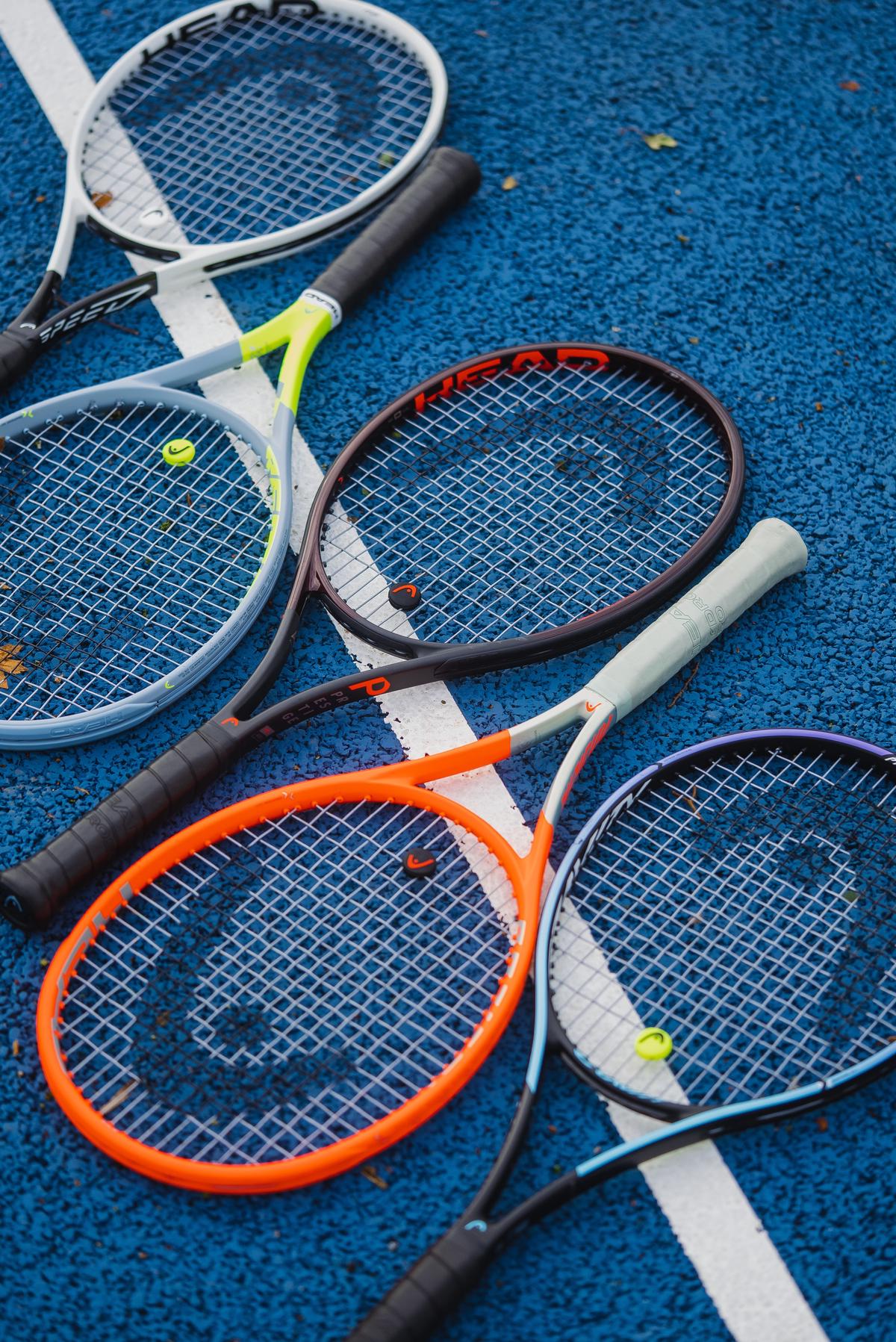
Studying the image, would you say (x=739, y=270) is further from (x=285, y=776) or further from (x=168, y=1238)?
(x=168, y=1238)

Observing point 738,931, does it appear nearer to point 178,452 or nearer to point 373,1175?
point 373,1175

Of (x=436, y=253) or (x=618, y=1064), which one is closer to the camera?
(x=618, y=1064)

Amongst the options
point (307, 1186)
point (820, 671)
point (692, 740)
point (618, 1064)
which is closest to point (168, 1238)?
point (307, 1186)

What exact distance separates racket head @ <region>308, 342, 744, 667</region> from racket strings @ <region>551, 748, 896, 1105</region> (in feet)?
1.81

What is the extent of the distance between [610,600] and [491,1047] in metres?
1.20

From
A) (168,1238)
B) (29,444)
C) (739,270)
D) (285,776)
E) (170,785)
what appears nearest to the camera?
(168,1238)

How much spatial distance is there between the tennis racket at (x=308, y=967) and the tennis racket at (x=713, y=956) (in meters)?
0.17

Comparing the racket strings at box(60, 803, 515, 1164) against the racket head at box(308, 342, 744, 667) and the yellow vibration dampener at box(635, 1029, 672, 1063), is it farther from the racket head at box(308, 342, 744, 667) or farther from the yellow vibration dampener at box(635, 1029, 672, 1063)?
the racket head at box(308, 342, 744, 667)

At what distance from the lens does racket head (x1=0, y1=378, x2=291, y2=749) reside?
3463mm

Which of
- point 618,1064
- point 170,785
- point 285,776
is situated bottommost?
point 618,1064

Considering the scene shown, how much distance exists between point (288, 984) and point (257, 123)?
→ 2.64m

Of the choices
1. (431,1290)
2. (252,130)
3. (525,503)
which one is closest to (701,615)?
(525,503)

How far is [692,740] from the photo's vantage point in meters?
3.49

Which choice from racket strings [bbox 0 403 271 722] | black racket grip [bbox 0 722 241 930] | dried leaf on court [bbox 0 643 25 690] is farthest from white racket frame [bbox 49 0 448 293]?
black racket grip [bbox 0 722 241 930]
